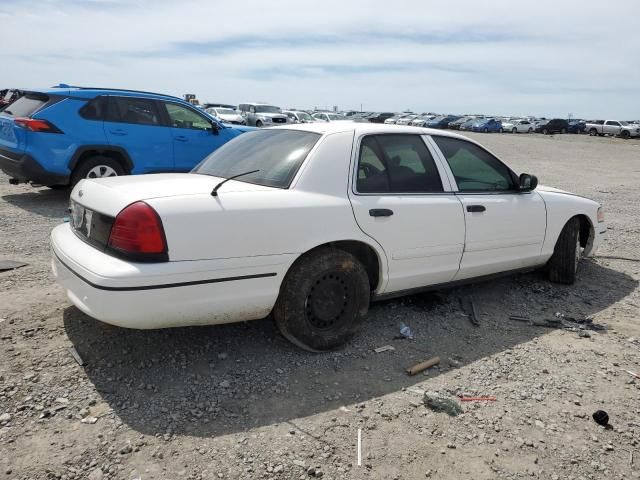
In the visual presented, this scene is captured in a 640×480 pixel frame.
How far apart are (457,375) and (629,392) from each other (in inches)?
41.9

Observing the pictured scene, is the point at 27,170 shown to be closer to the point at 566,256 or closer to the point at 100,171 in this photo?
the point at 100,171

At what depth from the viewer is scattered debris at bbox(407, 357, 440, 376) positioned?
3.53 metres

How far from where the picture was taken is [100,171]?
26.5ft

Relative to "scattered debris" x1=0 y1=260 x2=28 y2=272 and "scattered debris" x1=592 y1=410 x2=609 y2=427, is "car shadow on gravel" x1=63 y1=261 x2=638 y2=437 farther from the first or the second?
"scattered debris" x1=0 y1=260 x2=28 y2=272

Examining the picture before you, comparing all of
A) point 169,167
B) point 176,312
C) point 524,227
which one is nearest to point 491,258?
point 524,227

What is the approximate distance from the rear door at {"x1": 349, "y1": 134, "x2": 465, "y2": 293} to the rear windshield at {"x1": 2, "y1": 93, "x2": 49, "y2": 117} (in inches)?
230

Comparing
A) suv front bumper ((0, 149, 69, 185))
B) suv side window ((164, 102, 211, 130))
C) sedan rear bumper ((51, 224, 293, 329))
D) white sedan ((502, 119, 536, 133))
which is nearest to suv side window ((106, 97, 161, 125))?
suv side window ((164, 102, 211, 130))

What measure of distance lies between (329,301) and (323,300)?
0.05 m

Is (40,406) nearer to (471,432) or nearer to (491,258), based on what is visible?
(471,432)

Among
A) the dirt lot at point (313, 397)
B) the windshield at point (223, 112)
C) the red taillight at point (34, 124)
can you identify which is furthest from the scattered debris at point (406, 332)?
the windshield at point (223, 112)

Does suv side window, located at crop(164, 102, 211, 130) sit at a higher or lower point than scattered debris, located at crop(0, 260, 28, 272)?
higher

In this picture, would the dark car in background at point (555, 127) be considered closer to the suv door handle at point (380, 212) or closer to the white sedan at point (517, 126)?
the white sedan at point (517, 126)

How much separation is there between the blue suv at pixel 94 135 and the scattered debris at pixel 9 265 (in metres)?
2.81

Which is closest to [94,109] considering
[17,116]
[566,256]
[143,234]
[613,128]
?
[17,116]
